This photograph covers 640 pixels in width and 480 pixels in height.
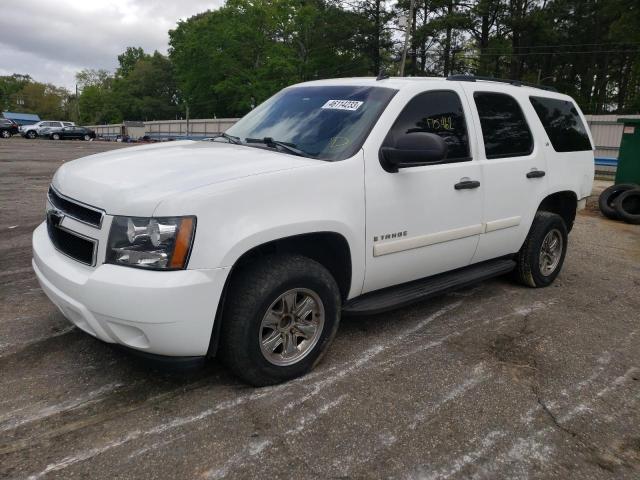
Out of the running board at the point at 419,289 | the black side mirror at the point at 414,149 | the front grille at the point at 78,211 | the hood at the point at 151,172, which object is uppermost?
the black side mirror at the point at 414,149

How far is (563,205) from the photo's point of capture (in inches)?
211

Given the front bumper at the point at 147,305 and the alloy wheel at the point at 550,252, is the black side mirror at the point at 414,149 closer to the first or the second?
the front bumper at the point at 147,305

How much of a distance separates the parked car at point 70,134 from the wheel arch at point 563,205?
46.8m

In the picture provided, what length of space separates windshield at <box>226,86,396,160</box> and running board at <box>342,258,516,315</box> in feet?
3.27

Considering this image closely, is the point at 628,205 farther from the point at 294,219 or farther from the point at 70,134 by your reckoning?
the point at 70,134

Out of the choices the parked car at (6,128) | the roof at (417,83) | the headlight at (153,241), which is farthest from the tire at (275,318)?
the parked car at (6,128)

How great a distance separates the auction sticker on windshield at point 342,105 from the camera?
141 inches

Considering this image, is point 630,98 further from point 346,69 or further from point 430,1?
point 346,69

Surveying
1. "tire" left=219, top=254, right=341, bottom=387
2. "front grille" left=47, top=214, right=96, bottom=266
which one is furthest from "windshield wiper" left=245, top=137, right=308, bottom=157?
"front grille" left=47, top=214, right=96, bottom=266

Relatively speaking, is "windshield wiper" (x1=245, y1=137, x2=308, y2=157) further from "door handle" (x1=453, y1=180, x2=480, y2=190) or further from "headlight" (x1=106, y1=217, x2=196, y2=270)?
"door handle" (x1=453, y1=180, x2=480, y2=190)

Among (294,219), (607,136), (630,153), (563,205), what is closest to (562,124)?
(563,205)

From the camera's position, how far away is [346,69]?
48.6m

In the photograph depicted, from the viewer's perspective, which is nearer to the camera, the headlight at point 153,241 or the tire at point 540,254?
the headlight at point 153,241

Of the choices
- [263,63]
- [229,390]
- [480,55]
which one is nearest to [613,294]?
[229,390]
